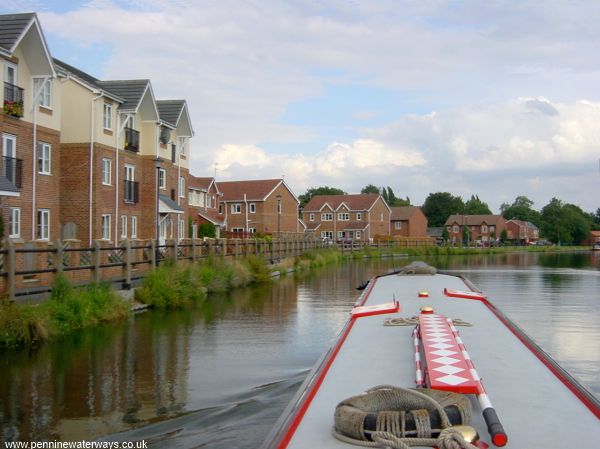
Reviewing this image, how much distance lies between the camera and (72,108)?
29375 mm

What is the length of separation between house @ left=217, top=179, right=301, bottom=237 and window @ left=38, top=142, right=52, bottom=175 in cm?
4385

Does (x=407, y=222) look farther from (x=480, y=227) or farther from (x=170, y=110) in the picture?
(x=170, y=110)

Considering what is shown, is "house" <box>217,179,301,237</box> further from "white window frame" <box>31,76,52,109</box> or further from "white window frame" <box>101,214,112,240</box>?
"white window frame" <box>31,76,52,109</box>

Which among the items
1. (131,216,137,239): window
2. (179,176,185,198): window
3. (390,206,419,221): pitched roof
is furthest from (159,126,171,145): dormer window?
(390,206,419,221): pitched roof

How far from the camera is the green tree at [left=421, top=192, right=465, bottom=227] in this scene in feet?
451

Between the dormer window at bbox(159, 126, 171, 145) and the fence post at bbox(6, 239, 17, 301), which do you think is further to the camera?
the dormer window at bbox(159, 126, 171, 145)

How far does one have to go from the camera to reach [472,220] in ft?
427

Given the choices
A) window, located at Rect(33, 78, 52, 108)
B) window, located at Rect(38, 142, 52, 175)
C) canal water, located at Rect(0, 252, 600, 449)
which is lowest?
canal water, located at Rect(0, 252, 600, 449)

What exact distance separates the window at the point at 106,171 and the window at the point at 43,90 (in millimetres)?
5497

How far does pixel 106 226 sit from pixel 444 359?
90.4 ft

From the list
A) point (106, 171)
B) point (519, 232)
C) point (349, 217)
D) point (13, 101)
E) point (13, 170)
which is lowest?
Answer: point (519, 232)

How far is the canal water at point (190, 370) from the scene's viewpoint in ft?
26.1

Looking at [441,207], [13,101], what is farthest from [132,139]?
[441,207]

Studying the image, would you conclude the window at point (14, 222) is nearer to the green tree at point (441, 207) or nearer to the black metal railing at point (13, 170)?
the black metal railing at point (13, 170)
